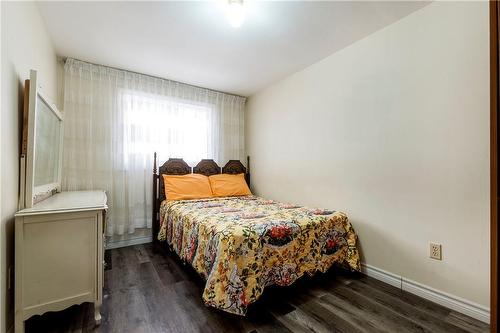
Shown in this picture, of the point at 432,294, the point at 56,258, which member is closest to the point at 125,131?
the point at 56,258

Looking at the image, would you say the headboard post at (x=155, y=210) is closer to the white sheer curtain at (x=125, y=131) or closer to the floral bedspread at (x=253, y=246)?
the white sheer curtain at (x=125, y=131)

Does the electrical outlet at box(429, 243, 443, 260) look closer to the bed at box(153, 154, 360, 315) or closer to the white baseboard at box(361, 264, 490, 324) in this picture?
the white baseboard at box(361, 264, 490, 324)

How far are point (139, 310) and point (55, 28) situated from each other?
2.49 m

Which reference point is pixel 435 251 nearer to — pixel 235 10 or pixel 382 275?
pixel 382 275

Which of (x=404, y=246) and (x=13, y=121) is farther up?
(x=13, y=121)

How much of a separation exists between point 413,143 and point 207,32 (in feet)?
6.68

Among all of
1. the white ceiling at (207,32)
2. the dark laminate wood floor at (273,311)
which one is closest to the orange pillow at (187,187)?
the dark laminate wood floor at (273,311)

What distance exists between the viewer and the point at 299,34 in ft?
7.02

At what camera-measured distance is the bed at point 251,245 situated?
59.6 inches

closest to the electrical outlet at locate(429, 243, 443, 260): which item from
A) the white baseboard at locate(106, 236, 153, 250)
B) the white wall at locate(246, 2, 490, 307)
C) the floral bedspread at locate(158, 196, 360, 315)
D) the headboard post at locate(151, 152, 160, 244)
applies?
the white wall at locate(246, 2, 490, 307)

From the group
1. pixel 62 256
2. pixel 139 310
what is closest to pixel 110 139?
pixel 62 256

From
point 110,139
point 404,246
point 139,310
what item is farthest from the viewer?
point 110,139

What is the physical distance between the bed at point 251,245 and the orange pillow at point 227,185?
610mm

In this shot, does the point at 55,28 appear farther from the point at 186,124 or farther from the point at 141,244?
the point at 141,244
